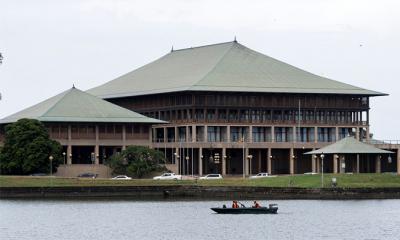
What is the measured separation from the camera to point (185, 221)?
14462 centimetres

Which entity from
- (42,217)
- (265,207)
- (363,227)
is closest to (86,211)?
(42,217)

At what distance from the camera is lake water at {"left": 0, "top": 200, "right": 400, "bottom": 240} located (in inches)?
5167

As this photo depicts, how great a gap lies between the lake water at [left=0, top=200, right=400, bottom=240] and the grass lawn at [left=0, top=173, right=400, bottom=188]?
914 centimetres

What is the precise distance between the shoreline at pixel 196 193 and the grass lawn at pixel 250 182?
2.39 meters

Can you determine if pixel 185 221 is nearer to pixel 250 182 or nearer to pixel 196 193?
pixel 196 193

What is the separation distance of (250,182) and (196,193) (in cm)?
1067

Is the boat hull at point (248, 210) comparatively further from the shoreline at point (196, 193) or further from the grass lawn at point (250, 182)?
the grass lawn at point (250, 182)

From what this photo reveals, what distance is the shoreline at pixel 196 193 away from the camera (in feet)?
571

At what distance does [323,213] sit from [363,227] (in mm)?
16066

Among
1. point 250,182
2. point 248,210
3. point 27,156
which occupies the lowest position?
point 248,210

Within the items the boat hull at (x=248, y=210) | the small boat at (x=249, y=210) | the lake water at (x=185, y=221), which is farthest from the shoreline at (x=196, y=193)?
the boat hull at (x=248, y=210)

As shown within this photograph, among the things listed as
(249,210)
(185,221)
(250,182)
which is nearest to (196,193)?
(250,182)

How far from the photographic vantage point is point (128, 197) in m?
179

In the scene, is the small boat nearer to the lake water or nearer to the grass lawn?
the lake water
